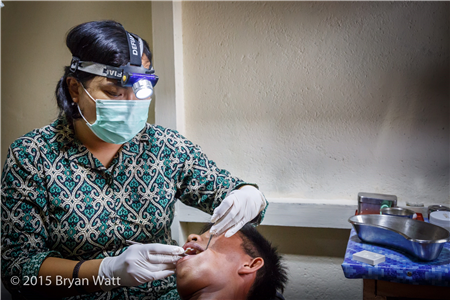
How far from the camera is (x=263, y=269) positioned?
1447 mm

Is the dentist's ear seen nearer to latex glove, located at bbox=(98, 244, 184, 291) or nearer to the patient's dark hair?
latex glove, located at bbox=(98, 244, 184, 291)

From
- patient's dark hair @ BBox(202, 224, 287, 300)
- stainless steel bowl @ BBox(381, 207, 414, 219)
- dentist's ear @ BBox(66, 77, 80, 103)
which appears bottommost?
patient's dark hair @ BBox(202, 224, 287, 300)

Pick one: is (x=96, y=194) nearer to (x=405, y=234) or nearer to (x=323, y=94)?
(x=405, y=234)

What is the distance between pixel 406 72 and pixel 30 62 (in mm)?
2632

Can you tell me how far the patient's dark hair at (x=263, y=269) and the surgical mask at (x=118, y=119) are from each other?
2.18ft

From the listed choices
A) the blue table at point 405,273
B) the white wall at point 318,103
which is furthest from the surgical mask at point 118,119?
the blue table at point 405,273

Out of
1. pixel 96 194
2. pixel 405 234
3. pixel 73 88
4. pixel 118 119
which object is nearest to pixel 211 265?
pixel 96 194

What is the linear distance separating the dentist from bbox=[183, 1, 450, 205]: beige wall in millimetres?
740

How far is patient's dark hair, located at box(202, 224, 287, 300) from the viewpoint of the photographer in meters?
1.40

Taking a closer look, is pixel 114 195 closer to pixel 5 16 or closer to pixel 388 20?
pixel 388 20

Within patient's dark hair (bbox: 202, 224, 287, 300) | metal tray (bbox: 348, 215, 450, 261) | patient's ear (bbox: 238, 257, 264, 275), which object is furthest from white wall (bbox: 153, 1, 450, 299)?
patient's ear (bbox: 238, 257, 264, 275)

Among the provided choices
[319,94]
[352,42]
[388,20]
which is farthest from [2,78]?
[388,20]

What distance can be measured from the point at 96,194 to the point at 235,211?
22.7 inches

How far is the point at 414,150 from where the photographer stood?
6.73ft
